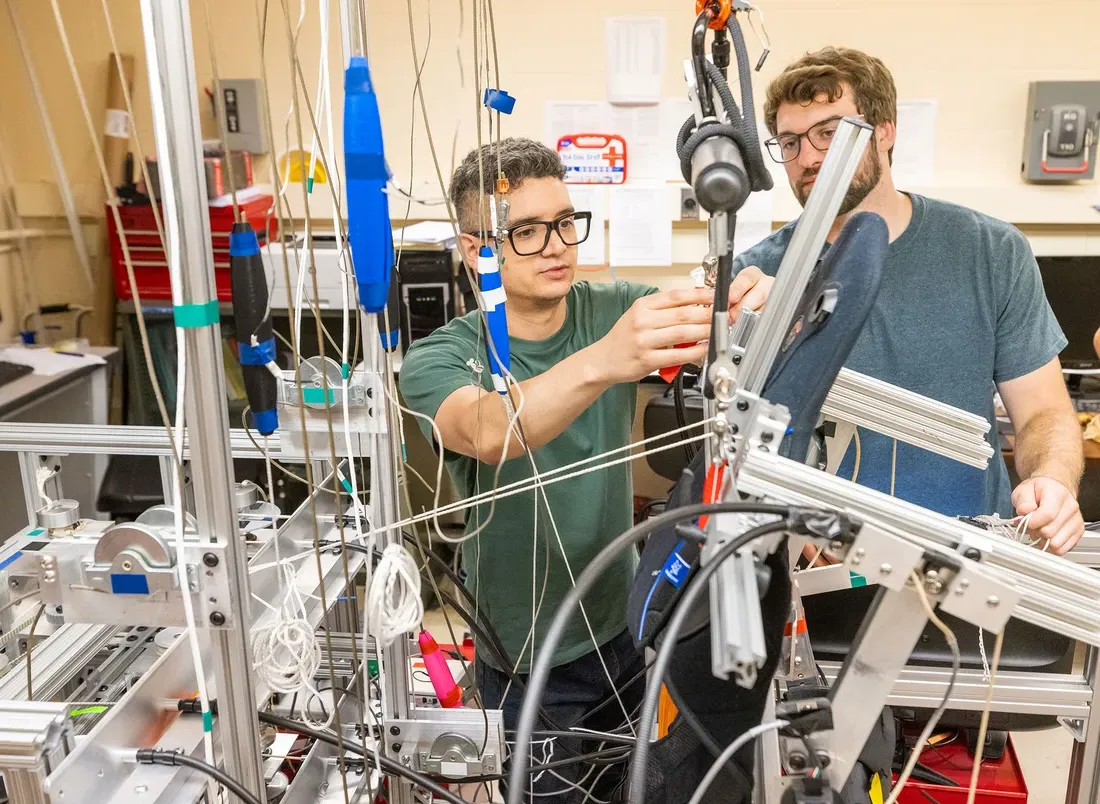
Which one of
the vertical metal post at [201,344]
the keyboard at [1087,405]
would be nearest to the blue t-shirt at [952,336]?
the vertical metal post at [201,344]

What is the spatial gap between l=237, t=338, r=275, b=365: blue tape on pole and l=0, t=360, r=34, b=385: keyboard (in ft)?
7.92

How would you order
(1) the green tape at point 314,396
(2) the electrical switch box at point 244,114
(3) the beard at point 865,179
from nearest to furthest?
(1) the green tape at point 314,396, (3) the beard at point 865,179, (2) the electrical switch box at point 244,114

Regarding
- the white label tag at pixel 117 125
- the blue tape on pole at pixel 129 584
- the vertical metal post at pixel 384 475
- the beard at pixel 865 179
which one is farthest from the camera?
the white label tag at pixel 117 125

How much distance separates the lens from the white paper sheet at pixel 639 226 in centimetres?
322

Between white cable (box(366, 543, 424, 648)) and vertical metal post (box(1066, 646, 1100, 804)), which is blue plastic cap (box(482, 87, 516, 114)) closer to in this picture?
white cable (box(366, 543, 424, 648))

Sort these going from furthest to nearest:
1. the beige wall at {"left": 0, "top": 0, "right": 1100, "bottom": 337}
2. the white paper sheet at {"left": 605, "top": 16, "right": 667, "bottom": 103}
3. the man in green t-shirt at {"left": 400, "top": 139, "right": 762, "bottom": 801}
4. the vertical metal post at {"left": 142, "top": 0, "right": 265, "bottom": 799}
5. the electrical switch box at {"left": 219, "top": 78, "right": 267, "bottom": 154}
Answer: the electrical switch box at {"left": 219, "top": 78, "right": 267, "bottom": 154} → the white paper sheet at {"left": 605, "top": 16, "right": 667, "bottom": 103} → the beige wall at {"left": 0, "top": 0, "right": 1100, "bottom": 337} → the man in green t-shirt at {"left": 400, "top": 139, "right": 762, "bottom": 801} → the vertical metal post at {"left": 142, "top": 0, "right": 265, "bottom": 799}

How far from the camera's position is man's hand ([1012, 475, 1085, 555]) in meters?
1.17

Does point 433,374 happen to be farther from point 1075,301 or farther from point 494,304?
point 1075,301

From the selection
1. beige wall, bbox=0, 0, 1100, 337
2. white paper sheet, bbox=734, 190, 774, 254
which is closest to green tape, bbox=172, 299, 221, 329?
beige wall, bbox=0, 0, 1100, 337

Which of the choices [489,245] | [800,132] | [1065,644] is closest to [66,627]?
[489,245]

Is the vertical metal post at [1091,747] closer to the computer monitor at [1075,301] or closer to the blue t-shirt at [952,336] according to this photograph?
the blue t-shirt at [952,336]

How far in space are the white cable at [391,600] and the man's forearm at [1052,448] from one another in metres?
1.13

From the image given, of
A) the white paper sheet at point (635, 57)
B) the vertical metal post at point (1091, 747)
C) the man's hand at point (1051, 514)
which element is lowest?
the vertical metal post at point (1091, 747)

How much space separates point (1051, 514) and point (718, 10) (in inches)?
31.5
